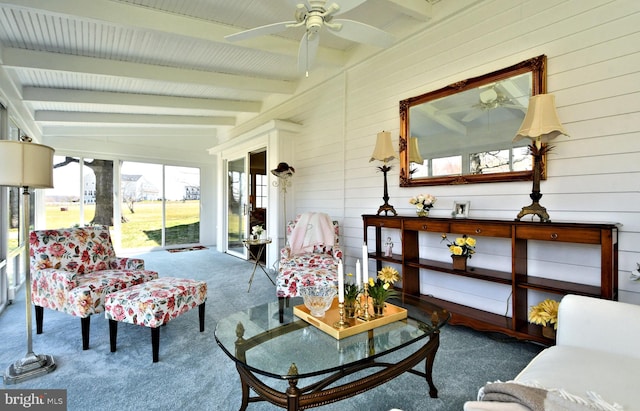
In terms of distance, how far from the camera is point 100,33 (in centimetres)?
315

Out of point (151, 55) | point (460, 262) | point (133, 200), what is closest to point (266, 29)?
point (151, 55)

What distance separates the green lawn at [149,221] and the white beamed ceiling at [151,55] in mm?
1585

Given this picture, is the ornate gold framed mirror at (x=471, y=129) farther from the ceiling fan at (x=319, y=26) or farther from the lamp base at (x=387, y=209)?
the ceiling fan at (x=319, y=26)

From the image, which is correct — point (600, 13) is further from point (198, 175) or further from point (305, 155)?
point (198, 175)

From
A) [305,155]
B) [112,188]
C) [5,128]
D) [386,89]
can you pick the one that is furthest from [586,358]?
[112,188]

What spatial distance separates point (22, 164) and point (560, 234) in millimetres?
3508

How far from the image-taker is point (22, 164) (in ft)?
6.54

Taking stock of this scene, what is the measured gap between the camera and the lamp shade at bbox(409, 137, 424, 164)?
10.6ft

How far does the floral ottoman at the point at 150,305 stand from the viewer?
2217 mm

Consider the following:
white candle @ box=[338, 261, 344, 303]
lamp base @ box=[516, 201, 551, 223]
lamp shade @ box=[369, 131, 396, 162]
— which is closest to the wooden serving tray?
white candle @ box=[338, 261, 344, 303]

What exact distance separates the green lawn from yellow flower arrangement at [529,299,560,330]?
24.0ft

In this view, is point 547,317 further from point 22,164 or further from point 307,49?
point 22,164

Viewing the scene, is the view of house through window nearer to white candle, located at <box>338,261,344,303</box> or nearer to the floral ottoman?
the floral ottoman

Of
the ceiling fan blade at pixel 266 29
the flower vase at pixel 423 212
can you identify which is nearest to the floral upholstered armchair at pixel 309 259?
the flower vase at pixel 423 212
